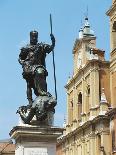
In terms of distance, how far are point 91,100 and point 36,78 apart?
3292cm

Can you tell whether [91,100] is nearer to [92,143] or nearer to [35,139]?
[92,143]

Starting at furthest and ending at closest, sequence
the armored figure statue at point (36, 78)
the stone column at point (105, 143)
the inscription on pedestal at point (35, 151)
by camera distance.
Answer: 1. the stone column at point (105, 143)
2. the armored figure statue at point (36, 78)
3. the inscription on pedestal at point (35, 151)

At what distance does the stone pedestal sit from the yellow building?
94.9 ft

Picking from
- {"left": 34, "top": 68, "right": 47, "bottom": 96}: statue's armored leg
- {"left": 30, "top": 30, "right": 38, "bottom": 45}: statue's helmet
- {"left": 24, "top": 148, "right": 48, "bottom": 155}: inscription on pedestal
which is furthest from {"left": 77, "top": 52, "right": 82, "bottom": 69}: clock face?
{"left": 24, "top": 148, "right": 48, "bottom": 155}: inscription on pedestal

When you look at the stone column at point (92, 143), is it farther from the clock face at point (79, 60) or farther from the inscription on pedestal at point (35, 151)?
the inscription on pedestal at point (35, 151)

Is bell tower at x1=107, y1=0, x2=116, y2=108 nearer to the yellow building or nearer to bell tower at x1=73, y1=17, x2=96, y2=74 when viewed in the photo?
the yellow building

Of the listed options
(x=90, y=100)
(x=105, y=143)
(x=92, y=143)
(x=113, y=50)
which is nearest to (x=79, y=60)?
(x=90, y=100)

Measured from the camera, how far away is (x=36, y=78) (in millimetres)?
10812

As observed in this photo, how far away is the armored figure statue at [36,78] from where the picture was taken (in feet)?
34.6

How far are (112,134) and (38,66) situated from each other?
97.0 feet

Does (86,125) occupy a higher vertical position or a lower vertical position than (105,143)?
higher

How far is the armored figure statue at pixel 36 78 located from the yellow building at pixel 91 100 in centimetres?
2835

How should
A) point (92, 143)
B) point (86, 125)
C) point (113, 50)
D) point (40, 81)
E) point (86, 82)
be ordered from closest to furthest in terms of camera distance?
point (40, 81)
point (113, 50)
point (92, 143)
point (86, 125)
point (86, 82)

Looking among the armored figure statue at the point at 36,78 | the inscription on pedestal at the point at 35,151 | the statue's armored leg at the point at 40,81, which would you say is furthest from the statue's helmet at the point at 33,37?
the inscription on pedestal at the point at 35,151
